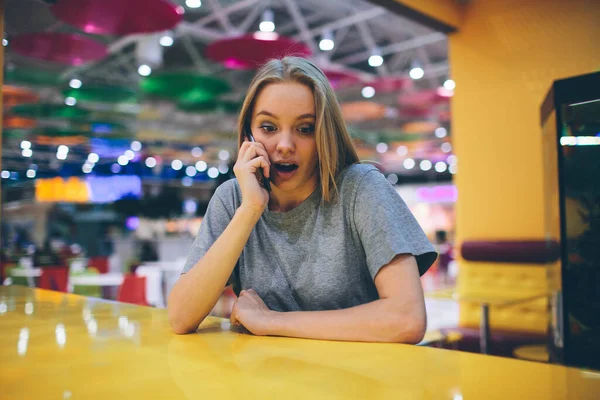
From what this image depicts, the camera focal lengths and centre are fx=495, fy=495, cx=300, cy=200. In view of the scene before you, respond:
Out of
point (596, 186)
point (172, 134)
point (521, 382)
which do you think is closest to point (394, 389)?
point (521, 382)

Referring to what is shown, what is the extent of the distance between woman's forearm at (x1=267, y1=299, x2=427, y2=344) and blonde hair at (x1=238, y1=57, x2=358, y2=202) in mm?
390

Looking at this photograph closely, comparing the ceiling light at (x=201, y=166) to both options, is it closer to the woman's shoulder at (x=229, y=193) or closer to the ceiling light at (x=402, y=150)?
the ceiling light at (x=402, y=150)

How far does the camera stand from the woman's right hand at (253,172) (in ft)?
4.54

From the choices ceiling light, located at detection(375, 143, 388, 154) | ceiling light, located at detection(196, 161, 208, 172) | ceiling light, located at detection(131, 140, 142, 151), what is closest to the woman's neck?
→ ceiling light, located at detection(131, 140, 142, 151)

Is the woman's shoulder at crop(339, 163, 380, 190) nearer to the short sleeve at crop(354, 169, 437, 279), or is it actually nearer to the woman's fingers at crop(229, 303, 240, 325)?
the short sleeve at crop(354, 169, 437, 279)

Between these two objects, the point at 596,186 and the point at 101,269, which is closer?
the point at 596,186

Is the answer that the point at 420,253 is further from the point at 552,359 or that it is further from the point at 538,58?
the point at 538,58

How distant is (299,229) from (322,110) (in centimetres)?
36

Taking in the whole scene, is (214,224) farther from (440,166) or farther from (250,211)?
(440,166)

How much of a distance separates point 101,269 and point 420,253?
9.31 m

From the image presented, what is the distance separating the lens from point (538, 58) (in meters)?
4.62

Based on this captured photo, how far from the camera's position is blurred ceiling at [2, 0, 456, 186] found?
8219 millimetres

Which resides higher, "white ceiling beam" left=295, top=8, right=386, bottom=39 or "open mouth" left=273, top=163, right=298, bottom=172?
"white ceiling beam" left=295, top=8, right=386, bottom=39

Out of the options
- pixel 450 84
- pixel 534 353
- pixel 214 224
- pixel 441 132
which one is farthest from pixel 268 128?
pixel 441 132
